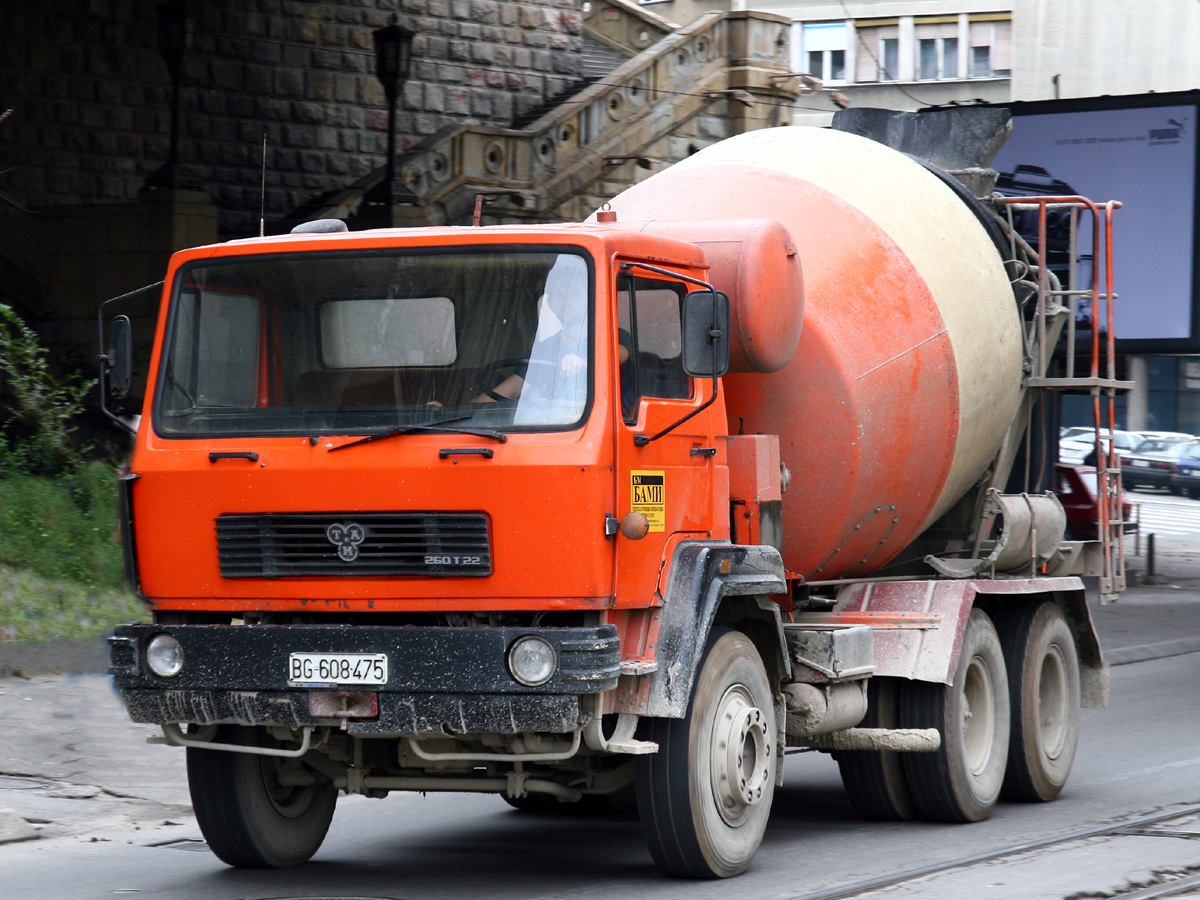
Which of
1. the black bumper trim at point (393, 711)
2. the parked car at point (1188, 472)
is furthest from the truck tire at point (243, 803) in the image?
the parked car at point (1188, 472)

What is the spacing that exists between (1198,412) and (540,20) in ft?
89.1

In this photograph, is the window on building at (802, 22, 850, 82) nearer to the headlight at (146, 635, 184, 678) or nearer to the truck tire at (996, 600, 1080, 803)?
the truck tire at (996, 600, 1080, 803)

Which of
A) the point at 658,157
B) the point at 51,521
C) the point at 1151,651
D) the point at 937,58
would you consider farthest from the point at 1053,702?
the point at 937,58

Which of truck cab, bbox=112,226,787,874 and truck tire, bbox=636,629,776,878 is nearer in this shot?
truck cab, bbox=112,226,787,874

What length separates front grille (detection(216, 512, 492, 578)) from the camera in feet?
21.3

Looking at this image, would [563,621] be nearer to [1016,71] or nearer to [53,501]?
[53,501]

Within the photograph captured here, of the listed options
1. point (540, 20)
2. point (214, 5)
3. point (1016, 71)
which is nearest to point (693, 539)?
point (214, 5)

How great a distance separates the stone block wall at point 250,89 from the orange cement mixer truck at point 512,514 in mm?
13473

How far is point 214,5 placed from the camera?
72.3 ft

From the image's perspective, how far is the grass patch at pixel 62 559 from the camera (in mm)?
12156

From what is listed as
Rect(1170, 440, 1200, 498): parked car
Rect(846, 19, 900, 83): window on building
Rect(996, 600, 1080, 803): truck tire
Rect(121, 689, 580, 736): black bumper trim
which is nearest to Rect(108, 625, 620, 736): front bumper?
Rect(121, 689, 580, 736): black bumper trim

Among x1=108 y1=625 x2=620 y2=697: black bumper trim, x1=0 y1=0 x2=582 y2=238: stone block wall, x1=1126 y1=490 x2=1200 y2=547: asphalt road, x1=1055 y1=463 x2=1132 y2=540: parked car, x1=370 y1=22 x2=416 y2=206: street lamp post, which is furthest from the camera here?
x1=1126 y1=490 x2=1200 y2=547: asphalt road

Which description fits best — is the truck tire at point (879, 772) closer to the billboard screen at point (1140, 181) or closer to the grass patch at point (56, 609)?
the grass patch at point (56, 609)

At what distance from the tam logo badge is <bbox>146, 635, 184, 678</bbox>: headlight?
2.44 feet
